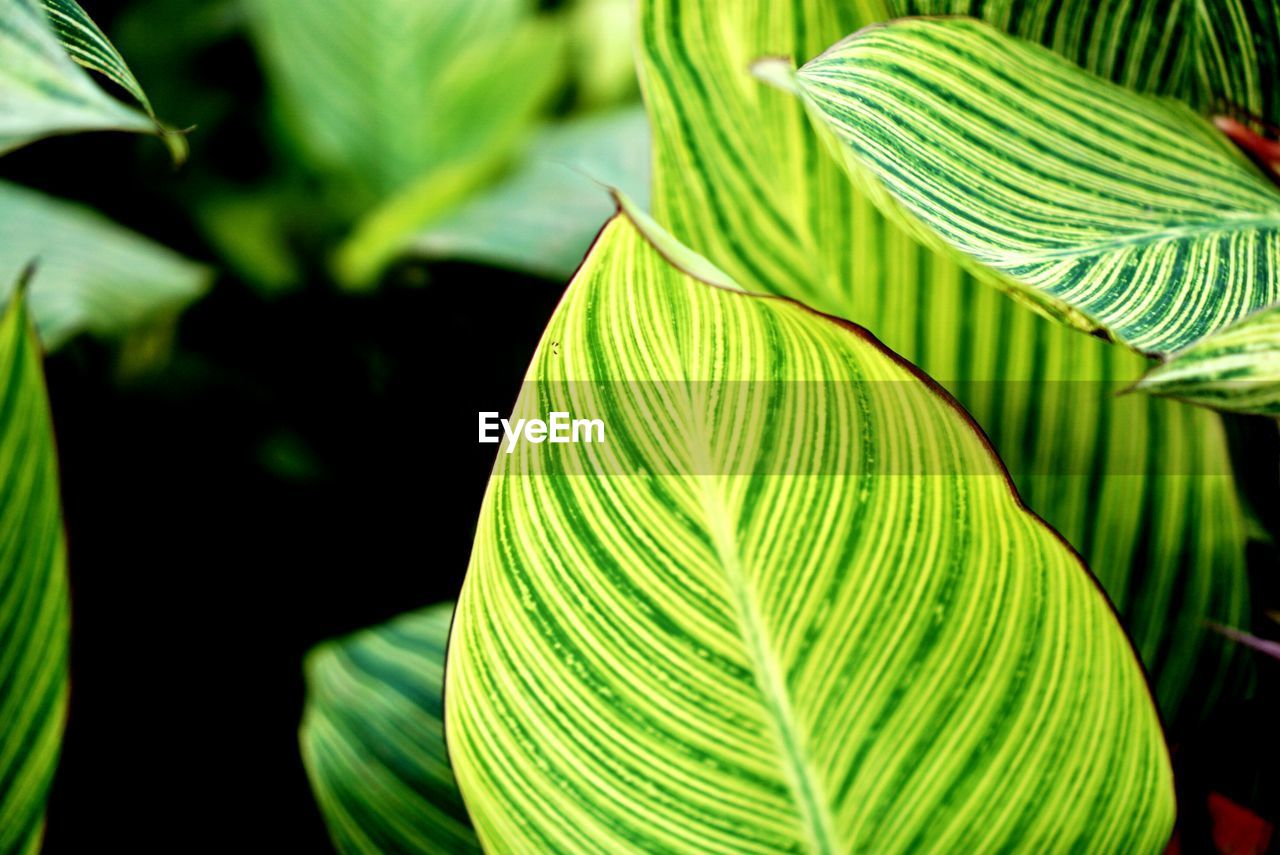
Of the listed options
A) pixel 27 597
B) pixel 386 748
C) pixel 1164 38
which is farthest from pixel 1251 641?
pixel 27 597

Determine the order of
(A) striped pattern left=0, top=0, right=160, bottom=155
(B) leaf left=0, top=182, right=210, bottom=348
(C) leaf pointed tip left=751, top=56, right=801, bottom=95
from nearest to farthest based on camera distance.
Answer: (A) striped pattern left=0, top=0, right=160, bottom=155 → (C) leaf pointed tip left=751, top=56, right=801, bottom=95 → (B) leaf left=0, top=182, right=210, bottom=348

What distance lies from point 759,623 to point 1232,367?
17cm

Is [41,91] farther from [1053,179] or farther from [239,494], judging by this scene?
[239,494]

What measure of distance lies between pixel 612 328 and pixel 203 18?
3.10 ft

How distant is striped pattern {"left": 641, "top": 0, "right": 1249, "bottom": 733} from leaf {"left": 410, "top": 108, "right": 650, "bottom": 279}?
0.22 metres

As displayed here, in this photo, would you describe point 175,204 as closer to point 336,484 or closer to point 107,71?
point 336,484

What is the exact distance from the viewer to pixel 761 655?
1.05 feet

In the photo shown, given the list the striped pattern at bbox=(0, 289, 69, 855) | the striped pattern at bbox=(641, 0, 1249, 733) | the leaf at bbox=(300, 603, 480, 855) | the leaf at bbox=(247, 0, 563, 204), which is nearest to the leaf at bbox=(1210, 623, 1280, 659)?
the striped pattern at bbox=(641, 0, 1249, 733)

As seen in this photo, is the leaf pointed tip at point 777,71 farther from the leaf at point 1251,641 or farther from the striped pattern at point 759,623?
the leaf at point 1251,641

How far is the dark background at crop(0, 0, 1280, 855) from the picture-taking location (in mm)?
723

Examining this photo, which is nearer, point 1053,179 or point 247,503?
point 1053,179

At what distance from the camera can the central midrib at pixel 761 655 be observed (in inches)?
12.6

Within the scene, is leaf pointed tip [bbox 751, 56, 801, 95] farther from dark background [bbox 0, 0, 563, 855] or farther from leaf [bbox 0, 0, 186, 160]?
dark background [bbox 0, 0, 563, 855]

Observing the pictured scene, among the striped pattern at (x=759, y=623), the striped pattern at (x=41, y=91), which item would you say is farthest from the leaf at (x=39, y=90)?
the striped pattern at (x=759, y=623)
